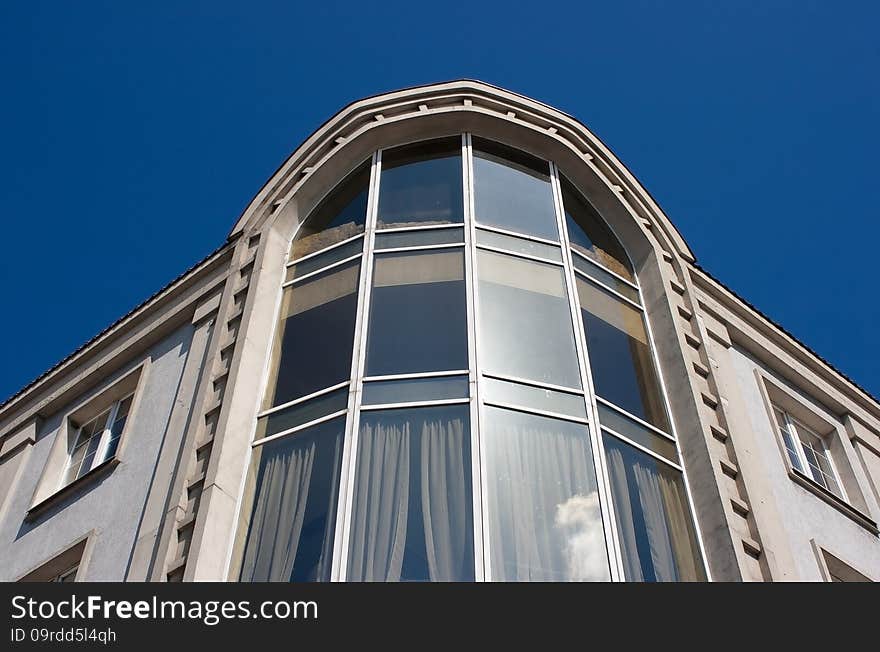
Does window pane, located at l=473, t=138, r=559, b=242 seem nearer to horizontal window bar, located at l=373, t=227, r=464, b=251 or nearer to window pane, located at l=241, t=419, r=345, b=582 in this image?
horizontal window bar, located at l=373, t=227, r=464, b=251

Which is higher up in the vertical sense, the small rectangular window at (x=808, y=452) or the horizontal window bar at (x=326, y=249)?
the horizontal window bar at (x=326, y=249)

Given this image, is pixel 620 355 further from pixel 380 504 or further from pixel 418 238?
pixel 380 504

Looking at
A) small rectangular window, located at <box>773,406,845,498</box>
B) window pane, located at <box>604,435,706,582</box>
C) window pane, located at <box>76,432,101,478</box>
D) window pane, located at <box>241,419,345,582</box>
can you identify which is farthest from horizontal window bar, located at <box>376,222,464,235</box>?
small rectangular window, located at <box>773,406,845,498</box>

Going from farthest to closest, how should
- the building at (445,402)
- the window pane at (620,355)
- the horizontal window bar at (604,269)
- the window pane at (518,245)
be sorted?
the horizontal window bar at (604,269)
the window pane at (518,245)
the window pane at (620,355)
the building at (445,402)

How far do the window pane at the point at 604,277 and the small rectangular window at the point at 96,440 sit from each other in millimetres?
6111

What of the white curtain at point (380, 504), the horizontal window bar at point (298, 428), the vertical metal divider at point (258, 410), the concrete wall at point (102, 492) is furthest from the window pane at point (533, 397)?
the concrete wall at point (102, 492)

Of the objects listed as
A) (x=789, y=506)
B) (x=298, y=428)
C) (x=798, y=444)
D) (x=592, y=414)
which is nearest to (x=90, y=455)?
(x=298, y=428)

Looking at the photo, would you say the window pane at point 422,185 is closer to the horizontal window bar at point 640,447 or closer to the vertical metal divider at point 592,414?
the vertical metal divider at point 592,414

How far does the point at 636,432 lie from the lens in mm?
12250

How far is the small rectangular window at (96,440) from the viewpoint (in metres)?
15.4

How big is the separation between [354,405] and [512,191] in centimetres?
438

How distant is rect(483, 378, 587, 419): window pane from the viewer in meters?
11.6

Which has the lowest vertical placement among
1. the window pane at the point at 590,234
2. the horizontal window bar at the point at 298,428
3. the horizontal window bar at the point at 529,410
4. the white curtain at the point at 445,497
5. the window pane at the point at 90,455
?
the white curtain at the point at 445,497

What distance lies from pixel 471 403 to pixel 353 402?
45.3 inches
